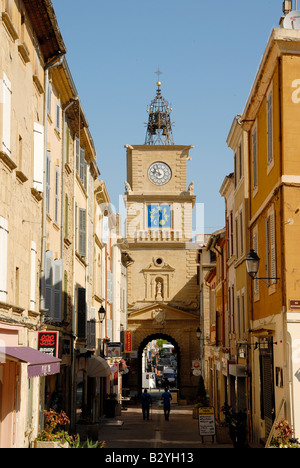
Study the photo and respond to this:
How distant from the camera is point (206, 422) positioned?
25172mm

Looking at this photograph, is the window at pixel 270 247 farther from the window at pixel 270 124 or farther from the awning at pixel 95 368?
the awning at pixel 95 368

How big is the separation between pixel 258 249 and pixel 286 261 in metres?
4.25

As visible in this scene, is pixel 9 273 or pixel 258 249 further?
pixel 258 249

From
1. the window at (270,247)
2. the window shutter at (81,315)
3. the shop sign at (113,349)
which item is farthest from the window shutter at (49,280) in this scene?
the shop sign at (113,349)

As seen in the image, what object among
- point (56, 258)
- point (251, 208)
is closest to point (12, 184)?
point (56, 258)

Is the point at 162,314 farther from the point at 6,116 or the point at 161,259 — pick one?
the point at 6,116

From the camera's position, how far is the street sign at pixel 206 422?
82.4 feet

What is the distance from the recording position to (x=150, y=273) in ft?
215

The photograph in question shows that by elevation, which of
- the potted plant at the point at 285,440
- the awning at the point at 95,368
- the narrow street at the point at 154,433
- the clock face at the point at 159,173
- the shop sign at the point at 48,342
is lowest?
the narrow street at the point at 154,433

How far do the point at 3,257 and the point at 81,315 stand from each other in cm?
1471

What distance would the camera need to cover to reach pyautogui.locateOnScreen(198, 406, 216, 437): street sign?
25125 mm

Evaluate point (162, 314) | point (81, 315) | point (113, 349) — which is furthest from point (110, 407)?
point (162, 314)

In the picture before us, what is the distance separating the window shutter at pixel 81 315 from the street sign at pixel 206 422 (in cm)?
625
